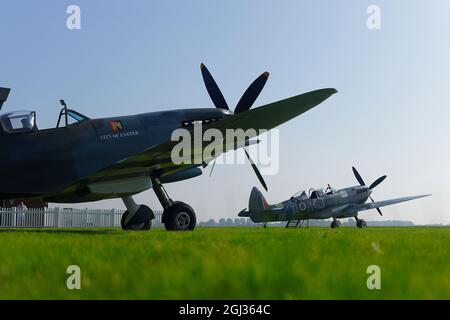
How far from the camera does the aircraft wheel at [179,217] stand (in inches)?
538

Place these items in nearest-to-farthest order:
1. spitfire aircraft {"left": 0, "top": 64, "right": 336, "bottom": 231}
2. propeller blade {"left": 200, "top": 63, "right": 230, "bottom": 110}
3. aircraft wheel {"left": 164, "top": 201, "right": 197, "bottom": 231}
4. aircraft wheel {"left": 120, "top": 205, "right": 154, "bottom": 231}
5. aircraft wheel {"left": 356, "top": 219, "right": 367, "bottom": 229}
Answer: spitfire aircraft {"left": 0, "top": 64, "right": 336, "bottom": 231}
aircraft wheel {"left": 164, "top": 201, "right": 197, "bottom": 231}
aircraft wheel {"left": 120, "top": 205, "right": 154, "bottom": 231}
propeller blade {"left": 200, "top": 63, "right": 230, "bottom": 110}
aircraft wheel {"left": 356, "top": 219, "right": 367, "bottom": 229}

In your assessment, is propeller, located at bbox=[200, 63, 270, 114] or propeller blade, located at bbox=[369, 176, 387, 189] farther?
propeller blade, located at bbox=[369, 176, 387, 189]

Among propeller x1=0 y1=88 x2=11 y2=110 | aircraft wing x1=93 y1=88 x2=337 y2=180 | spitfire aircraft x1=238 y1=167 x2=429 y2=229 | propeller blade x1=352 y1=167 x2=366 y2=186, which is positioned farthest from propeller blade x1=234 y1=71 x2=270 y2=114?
propeller blade x1=352 y1=167 x2=366 y2=186

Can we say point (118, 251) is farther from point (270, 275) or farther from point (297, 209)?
point (297, 209)

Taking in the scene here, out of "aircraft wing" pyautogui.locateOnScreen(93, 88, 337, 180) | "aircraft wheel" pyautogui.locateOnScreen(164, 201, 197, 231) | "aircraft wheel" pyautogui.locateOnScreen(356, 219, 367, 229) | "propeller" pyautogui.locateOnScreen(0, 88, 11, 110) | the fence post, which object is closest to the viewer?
"aircraft wing" pyautogui.locateOnScreen(93, 88, 337, 180)

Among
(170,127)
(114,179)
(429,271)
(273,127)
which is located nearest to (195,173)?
(170,127)

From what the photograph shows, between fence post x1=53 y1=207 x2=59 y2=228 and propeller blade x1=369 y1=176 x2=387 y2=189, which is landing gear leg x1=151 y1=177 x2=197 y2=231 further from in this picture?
propeller blade x1=369 y1=176 x2=387 y2=189

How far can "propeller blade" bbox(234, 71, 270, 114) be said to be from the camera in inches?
626

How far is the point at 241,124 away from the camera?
38.4 ft

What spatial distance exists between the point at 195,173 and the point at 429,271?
40.0 ft

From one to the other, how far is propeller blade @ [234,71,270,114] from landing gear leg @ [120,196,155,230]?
456cm

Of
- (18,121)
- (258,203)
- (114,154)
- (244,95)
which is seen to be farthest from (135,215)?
(258,203)

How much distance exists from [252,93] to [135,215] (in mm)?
5533
